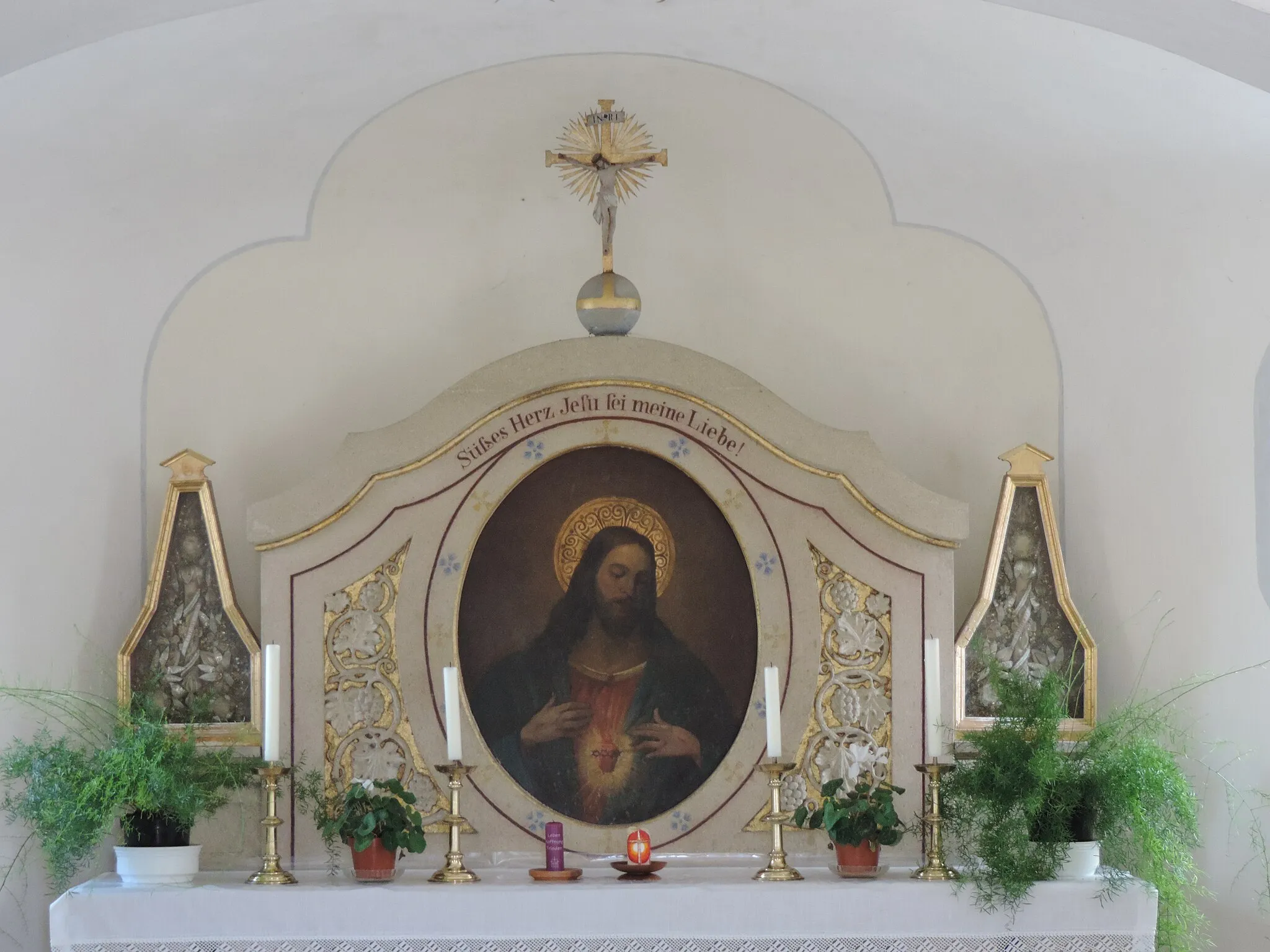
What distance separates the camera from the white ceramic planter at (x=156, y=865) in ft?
21.5

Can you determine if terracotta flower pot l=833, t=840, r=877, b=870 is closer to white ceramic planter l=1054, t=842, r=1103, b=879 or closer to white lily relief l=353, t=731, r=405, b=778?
white ceramic planter l=1054, t=842, r=1103, b=879

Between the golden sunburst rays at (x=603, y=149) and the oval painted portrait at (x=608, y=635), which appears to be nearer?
the oval painted portrait at (x=608, y=635)

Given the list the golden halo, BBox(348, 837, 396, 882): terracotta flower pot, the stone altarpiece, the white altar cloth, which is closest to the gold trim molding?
the stone altarpiece

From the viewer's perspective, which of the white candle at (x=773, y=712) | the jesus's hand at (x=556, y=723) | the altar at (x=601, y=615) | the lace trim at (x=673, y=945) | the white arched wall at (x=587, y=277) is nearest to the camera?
the lace trim at (x=673, y=945)

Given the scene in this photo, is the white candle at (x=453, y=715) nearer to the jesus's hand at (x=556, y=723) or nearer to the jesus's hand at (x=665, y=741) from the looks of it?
the jesus's hand at (x=556, y=723)

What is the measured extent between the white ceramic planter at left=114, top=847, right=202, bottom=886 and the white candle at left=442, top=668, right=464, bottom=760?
3.10ft

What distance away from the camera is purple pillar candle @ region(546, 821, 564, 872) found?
6.64m

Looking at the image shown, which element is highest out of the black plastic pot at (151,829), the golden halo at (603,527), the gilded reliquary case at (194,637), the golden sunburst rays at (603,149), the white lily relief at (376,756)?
the golden sunburst rays at (603,149)

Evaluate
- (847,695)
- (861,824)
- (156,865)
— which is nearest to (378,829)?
(156,865)

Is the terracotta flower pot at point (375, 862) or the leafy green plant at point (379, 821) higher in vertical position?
the leafy green plant at point (379, 821)

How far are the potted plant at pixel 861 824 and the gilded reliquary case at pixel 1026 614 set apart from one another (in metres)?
0.64

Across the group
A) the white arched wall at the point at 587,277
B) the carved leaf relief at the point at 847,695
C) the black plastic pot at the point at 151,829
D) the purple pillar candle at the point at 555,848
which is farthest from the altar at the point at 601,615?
the white arched wall at the point at 587,277

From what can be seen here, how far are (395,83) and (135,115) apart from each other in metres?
0.99

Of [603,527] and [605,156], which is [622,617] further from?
[605,156]
